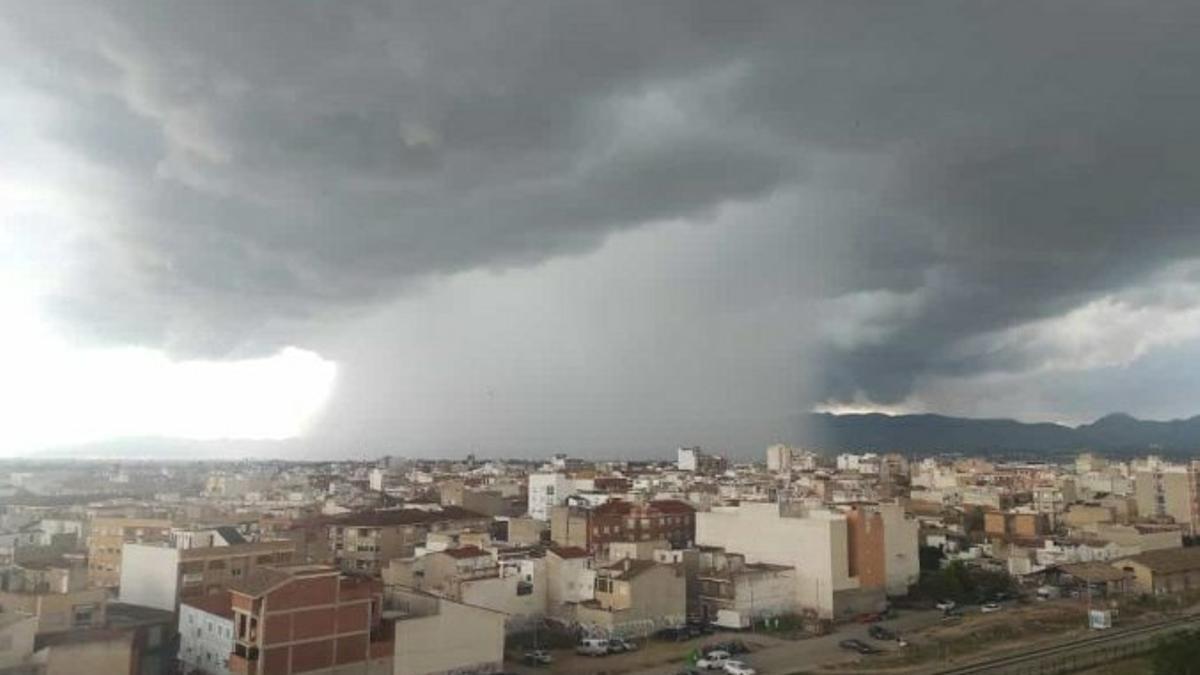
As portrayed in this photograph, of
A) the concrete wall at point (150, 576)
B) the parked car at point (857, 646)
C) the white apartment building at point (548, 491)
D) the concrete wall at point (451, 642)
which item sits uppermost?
the white apartment building at point (548, 491)

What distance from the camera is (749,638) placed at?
33125 millimetres

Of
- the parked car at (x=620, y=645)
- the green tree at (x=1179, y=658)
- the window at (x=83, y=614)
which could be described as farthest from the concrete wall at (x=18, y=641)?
the green tree at (x=1179, y=658)

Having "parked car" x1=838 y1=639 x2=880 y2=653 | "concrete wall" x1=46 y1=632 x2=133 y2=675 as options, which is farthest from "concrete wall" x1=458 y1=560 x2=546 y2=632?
"parked car" x1=838 y1=639 x2=880 y2=653

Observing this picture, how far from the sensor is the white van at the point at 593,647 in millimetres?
29891

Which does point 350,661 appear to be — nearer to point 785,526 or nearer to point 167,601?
point 167,601

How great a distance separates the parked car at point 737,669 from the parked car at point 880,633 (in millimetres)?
7986

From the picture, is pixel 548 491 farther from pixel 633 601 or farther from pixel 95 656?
pixel 95 656

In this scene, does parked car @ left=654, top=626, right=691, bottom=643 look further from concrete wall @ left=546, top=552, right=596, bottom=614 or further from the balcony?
the balcony

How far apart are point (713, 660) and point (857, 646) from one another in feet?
19.5

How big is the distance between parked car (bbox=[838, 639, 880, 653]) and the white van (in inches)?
320

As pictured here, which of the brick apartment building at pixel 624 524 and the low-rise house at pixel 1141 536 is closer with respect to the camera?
the brick apartment building at pixel 624 524

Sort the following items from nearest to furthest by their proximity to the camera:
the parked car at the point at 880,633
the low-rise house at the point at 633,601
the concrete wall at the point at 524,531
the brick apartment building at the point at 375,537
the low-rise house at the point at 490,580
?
the low-rise house at the point at 490,580 → the low-rise house at the point at 633,601 → the parked car at the point at 880,633 → the brick apartment building at the point at 375,537 → the concrete wall at the point at 524,531

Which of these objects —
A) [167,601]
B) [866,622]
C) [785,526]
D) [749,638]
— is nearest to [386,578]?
[167,601]

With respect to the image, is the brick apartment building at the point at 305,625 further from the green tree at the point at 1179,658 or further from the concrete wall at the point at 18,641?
the green tree at the point at 1179,658
